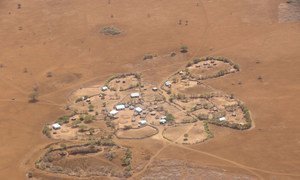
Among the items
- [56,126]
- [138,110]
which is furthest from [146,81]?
[56,126]

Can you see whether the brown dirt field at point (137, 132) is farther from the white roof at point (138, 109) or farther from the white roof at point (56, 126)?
the white roof at point (56, 126)

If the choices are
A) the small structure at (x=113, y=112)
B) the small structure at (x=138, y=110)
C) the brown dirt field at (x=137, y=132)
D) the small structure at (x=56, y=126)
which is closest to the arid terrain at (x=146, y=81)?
the brown dirt field at (x=137, y=132)

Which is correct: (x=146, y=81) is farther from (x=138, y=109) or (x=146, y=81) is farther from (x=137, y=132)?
(x=137, y=132)

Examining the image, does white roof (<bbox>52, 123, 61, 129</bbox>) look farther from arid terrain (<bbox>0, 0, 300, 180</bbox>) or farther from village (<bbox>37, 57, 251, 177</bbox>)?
arid terrain (<bbox>0, 0, 300, 180</bbox>)

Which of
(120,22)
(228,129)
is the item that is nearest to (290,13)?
(120,22)

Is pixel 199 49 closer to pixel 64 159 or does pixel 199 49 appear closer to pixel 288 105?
pixel 288 105

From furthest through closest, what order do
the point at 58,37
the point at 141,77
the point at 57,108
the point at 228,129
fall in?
the point at 58,37
the point at 141,77
the point at 57,108
the point at 228,129

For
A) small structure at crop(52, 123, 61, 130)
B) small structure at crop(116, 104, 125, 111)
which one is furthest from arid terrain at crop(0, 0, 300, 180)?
small structure at crop(116, 104, 125, 111)
